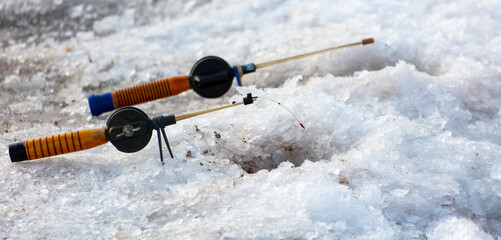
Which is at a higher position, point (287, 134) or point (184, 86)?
point (184, 86)

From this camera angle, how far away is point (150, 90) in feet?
9.50

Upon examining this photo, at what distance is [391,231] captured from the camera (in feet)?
6.37

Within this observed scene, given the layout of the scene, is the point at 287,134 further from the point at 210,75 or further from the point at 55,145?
the point at 55,145

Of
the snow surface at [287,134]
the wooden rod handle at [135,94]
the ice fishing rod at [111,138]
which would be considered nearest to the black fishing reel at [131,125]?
the ice fishing rod at [111,138]

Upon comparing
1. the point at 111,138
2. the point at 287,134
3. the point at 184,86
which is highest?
the point at 184,86

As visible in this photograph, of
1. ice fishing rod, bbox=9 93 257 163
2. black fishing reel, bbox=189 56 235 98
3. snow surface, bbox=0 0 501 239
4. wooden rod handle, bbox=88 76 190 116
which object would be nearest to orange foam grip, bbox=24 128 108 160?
ice fishing rod, bbox=9 93 257 163

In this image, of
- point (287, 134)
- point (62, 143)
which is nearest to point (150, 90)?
point (62, 143)

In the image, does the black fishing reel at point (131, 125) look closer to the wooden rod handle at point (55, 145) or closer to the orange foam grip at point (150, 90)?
the wooden rod handle at point (55, 145)

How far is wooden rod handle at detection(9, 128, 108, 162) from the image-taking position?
7.47ft

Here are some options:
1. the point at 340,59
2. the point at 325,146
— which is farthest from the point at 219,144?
the point at 340,59

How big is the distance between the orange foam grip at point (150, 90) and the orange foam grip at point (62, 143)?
0.57 m

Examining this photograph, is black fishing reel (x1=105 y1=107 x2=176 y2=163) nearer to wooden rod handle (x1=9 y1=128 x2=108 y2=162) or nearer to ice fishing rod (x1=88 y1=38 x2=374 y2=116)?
wooden rod handle (x1=9 y1=128 x2=108 y2=162)

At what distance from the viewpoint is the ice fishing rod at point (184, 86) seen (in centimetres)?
282

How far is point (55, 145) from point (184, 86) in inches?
36.3
